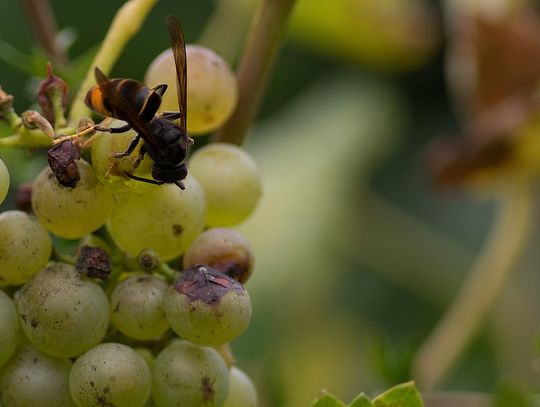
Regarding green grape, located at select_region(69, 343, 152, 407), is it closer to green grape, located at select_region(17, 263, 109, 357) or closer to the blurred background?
green grape, located at select_region(17, 263, 109, 357)

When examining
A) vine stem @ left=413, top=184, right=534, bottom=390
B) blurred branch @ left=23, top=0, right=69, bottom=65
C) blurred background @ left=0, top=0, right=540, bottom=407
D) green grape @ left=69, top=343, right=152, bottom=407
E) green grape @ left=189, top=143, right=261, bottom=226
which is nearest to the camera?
green grape @ left=69, top=343, right=152, bottom=407

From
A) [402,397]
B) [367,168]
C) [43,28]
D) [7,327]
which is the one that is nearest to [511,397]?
[402,397]

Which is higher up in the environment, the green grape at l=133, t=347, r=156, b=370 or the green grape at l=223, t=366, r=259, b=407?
the green grape at l=133, t=347, r=156, b=370

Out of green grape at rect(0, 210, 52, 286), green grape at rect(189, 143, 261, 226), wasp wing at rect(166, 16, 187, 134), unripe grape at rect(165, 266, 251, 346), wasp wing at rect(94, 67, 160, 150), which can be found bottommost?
green grape at rect(0, 210, 52, 286)

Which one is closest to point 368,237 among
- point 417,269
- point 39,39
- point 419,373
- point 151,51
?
point 417,269

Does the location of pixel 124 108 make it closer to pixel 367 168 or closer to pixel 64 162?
pixel 64 162

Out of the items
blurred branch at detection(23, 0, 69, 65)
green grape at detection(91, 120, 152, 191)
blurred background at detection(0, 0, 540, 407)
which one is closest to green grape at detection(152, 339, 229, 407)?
green grape at detection(91, 120, 152, 191)

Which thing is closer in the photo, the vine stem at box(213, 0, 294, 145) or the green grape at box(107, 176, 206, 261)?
the green grape at box(107, 176, 206, 261)

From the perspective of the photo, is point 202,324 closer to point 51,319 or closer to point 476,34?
point 51,319
